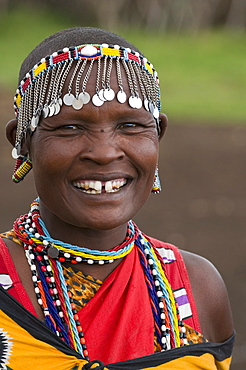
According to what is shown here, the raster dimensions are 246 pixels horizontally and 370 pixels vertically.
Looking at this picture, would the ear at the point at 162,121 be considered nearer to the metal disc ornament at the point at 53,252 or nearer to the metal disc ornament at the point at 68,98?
the metal disc ornament at the point at 68,98

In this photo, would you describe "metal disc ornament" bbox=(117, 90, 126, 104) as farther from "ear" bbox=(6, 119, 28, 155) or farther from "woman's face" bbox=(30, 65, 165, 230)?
"ear" bbox=(6, 119, 28, 155)

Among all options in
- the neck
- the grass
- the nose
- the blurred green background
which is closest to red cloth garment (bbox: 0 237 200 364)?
the neck

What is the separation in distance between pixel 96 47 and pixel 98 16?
665 inches

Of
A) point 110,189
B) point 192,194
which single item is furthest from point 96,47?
point 192,194

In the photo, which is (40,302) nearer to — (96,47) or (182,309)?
(182,309)

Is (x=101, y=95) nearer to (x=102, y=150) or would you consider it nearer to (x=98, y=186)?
→ (x=102, y=150)

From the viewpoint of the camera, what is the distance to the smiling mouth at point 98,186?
245 centimetres

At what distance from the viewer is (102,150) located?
7.85 ft

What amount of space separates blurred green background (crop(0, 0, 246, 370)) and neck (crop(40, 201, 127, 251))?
3193 millimetres

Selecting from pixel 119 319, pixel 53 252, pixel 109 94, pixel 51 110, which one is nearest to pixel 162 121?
pixel 109 94

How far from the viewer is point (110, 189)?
247 centimetres

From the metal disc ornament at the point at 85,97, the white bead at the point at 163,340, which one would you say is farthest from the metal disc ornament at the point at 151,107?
the white bead at the point at 163,340

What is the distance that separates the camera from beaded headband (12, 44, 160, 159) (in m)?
2.42

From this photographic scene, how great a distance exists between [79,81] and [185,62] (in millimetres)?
14751
